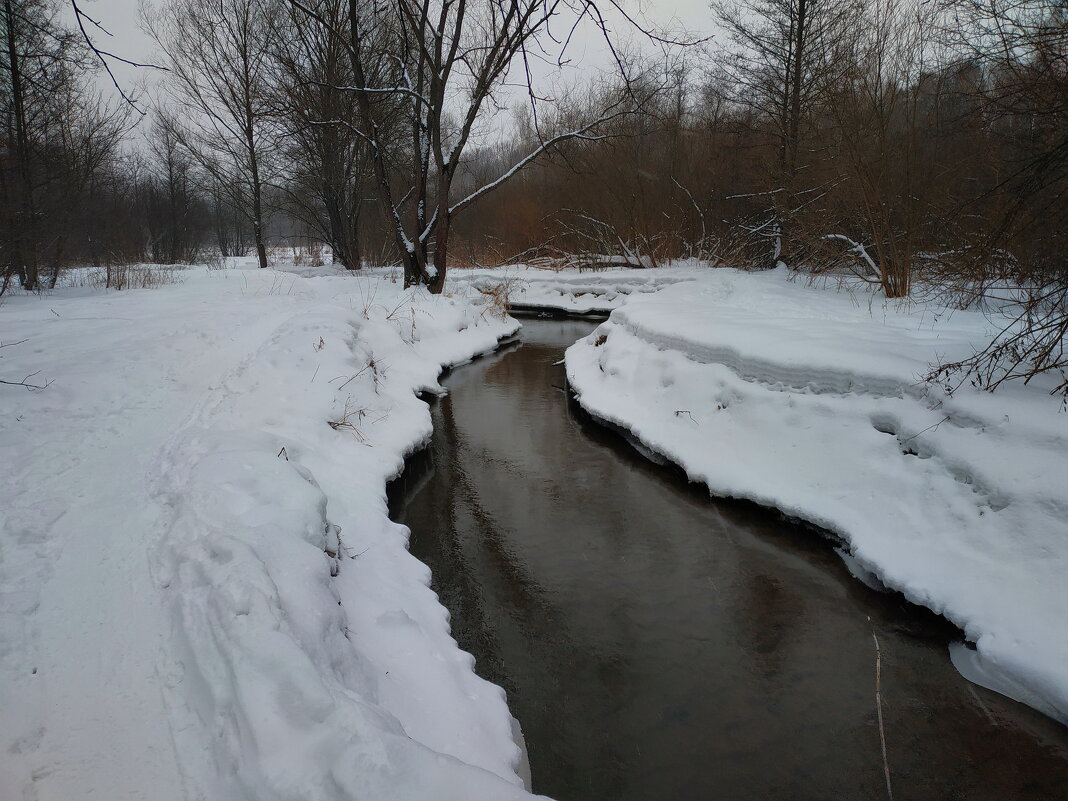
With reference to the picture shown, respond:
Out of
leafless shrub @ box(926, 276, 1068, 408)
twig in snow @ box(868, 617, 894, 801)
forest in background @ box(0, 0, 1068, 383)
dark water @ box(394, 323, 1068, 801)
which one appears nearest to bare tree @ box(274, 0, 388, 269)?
Answer: forest in background @ box(0, 0, 1068, 383)

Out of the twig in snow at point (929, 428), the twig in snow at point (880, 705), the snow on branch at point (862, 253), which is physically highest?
the snow on branch at point (862, 253)

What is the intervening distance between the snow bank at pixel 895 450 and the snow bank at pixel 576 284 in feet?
28.7

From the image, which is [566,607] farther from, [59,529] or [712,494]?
[59,529]

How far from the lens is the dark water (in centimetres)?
268

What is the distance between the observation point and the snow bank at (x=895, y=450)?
3318mm

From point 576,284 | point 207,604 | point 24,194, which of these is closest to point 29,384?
point 207,604

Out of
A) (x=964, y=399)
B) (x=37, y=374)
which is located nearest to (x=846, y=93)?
(x=964, y=399)

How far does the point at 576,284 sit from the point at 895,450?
1449 cm

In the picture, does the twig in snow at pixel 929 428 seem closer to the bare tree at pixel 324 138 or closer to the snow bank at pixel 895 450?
the snow bank at pixel 895 450

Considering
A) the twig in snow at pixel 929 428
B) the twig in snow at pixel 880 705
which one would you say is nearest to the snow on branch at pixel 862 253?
the twig in snow at pixel 929 428

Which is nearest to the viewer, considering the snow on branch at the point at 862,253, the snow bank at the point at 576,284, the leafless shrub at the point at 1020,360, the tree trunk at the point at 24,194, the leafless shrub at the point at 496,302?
the leafless shrub at the point at 1020,360

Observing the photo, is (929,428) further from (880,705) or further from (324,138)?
(324,138)

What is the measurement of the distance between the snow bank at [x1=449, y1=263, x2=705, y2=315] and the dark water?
11.6 metres

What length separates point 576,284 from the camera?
1844cm
